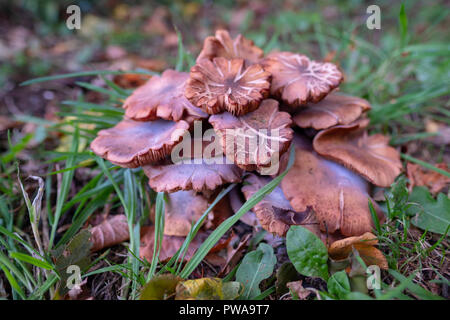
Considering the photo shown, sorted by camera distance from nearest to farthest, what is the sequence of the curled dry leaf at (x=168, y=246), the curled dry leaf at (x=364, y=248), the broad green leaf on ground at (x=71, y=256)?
the curled dry leaf at (x=364, y=248) < the broad green leaf on ground at (x=71, y=256) < the curled dry leaf at (x=168, y=246)

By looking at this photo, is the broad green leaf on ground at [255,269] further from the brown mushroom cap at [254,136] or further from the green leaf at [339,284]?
the brown mushroom cap at [254,136]

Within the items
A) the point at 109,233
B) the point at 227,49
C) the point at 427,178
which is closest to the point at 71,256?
the point at 109,233

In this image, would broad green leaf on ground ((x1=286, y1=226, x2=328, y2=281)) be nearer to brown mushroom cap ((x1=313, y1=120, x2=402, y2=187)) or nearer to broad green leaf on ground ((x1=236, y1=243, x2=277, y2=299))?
broad green leaf on ground ((x1=236, y1=243, x2=277, y2=299))

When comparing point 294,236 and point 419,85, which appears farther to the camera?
point 419,85

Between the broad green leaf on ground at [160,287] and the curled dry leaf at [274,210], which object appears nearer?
the broad green leaf on ground at [160,287]

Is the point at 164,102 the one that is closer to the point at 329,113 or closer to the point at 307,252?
the point at 329,113

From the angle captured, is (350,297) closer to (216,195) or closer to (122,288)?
(216,195)

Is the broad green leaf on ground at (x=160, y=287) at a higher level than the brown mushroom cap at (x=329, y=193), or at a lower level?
lower

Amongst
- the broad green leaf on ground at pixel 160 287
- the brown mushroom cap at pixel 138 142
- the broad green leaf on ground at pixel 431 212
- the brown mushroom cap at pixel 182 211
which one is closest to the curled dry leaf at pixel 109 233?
the brown mushroom cap at pixel 182 211

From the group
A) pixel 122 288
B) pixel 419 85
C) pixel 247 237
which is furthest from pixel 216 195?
pixel 419 85
